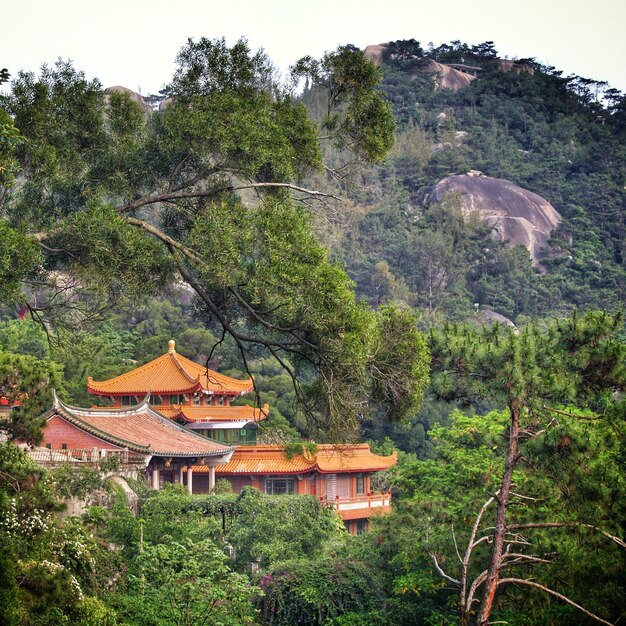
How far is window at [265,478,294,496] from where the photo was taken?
108ft

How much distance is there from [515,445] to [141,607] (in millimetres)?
4329

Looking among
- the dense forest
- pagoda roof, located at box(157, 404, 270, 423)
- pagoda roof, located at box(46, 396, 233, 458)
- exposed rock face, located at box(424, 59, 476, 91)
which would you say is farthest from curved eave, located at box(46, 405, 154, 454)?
exposed rock face, located at box(424, 59, 476, 91)

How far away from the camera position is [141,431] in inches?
1118

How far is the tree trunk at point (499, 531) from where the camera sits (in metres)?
11.7

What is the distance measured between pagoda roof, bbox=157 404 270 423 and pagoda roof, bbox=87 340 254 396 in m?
0.53

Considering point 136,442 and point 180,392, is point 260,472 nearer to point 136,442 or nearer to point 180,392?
point 180,392

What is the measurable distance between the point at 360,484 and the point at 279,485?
10.2ft

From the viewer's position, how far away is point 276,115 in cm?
953

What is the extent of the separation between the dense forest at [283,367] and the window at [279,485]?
10267 mm

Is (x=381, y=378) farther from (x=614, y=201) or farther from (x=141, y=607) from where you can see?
(x=614, y=201)

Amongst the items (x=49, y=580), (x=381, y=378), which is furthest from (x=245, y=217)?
(x=49, y=580)

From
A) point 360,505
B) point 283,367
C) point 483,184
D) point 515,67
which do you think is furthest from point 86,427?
point 515,67

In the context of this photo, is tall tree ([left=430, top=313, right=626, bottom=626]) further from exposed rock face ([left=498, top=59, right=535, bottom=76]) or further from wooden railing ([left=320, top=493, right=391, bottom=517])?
exposed rock face ([left=498, top=59, right=535, bottom=76])

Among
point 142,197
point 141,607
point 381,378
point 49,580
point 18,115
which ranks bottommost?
point 141,607
